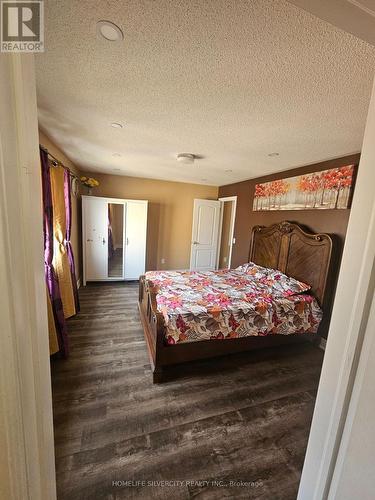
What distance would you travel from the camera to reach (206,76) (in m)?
1.32

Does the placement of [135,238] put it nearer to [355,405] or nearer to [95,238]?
[95,238]

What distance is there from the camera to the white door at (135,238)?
455 cm

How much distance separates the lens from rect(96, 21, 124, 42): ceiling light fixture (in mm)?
999

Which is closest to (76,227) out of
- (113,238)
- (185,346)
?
(113,238)

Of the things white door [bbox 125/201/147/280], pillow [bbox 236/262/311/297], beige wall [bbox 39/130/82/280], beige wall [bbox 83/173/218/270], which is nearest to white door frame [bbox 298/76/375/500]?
pillow [bbox 236/262/311/297]

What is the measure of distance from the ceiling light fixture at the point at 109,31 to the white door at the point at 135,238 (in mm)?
3502

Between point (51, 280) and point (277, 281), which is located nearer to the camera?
point (51, 280)

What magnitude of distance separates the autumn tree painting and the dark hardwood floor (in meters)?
1.98

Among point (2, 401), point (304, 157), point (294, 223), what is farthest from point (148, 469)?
point (304, 157)

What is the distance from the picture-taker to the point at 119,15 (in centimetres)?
95

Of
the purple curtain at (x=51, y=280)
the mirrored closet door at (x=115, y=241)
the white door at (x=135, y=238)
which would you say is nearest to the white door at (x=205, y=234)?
the white door at (x=135, y=238)

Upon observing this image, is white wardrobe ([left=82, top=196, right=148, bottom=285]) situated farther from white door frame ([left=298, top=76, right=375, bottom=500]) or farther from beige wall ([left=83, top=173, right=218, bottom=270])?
white door frame ([left=298, top=76, right=375, bottom=500])

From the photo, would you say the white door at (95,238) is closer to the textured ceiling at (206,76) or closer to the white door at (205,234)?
the textured ceiling at (206,76)

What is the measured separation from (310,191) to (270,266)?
4.29 feet
